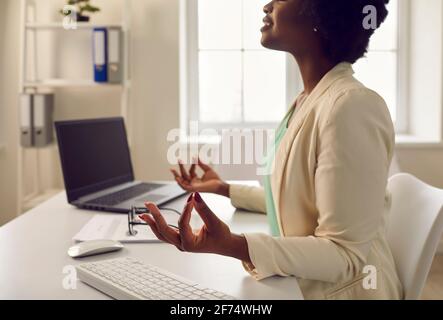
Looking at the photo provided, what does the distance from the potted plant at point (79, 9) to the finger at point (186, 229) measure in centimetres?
254

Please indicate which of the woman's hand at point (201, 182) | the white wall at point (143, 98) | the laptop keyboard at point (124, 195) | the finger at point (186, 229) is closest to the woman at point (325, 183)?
the finger at point (186, 229)

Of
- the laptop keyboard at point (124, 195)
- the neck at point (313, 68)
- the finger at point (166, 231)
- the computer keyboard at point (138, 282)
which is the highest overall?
the neck at point (313, 68)

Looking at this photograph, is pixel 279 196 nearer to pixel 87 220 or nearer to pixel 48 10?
pixel 87 220

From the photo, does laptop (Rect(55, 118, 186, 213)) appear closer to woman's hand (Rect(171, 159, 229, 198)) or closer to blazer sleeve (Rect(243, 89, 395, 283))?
woman's hand (Rect(171, 159, 229, 198))

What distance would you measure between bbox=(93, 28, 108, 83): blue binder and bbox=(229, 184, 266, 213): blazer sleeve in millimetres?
1647

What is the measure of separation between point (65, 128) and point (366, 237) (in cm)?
102

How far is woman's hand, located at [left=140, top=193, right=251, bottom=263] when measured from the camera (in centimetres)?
90

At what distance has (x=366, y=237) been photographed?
1037 millimetres

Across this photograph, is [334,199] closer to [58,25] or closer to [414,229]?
[414,229]

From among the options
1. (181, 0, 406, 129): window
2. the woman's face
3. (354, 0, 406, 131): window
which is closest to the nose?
the woman's face

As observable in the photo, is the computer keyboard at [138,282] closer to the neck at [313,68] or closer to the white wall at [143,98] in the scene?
the neck at [313,68]

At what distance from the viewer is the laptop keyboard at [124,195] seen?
169 cm

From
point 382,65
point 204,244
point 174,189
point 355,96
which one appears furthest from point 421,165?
point 204,244

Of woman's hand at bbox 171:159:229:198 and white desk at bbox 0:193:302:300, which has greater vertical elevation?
woman's hand at bbox 171:159:229:198
